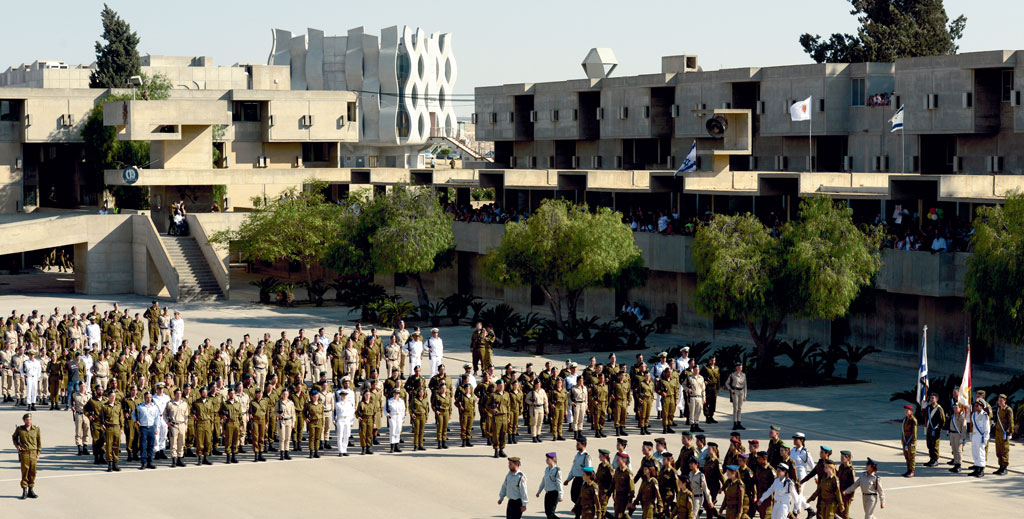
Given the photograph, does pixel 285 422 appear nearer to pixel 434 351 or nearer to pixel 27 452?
pixel 27 452

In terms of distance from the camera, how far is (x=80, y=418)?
25531 mm

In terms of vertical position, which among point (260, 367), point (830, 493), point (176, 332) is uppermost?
point (176, 332)

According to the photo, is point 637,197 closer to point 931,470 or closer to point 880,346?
point 880,346

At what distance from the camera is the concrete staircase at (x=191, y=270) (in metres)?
52.4

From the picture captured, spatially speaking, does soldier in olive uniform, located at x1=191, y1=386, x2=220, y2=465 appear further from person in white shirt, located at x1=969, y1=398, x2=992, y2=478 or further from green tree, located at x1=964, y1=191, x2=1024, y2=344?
green tree, located at x1=964, y1=191, x2=1024, y2=344

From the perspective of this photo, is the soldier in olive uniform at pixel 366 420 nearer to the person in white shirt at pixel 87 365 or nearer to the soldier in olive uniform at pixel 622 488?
the person in white shirt at pixel 87 365

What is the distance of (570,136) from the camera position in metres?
60.1

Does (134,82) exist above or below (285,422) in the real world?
above

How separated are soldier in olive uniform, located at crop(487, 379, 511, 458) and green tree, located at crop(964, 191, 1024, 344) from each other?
10.4 metres

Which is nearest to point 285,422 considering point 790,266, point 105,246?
point 790,266

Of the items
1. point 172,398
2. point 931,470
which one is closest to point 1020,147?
point 931,470

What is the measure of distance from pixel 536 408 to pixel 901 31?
46.8 metres

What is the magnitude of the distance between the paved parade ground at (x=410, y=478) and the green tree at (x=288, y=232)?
1978cm

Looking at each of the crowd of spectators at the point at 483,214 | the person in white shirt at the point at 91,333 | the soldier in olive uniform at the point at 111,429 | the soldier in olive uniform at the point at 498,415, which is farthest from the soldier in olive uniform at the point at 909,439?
the crowd of spectators at the point at 483,214
